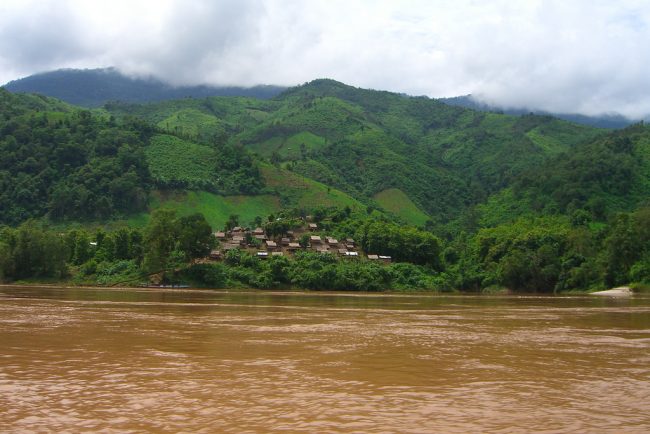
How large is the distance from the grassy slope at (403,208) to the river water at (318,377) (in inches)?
5938

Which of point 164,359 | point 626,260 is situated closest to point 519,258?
point 626,260

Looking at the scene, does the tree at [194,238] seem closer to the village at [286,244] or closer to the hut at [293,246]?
the village at [286,244]

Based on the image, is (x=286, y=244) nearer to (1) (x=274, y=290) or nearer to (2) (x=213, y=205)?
(1) (x=274, y=290)

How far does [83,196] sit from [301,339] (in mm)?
127934

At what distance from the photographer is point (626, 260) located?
8969 cm

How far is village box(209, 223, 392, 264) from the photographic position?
341 ft

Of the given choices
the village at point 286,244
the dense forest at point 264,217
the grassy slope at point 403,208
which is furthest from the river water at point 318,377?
the grassy slope at point 403,208

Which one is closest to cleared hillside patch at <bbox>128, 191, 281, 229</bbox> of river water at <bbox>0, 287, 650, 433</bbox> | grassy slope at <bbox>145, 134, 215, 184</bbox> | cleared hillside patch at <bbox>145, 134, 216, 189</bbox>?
cleared hillside patch at <bbox>145, 134, 216, 189</bbox>

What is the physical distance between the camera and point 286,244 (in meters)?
108

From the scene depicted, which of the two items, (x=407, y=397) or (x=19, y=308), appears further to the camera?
(x=19, y=308)

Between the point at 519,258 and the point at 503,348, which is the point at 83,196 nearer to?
the point at 519,258

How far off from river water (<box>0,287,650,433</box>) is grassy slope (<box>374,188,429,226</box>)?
15082cm

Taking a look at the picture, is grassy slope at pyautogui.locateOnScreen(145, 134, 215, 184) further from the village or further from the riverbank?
the riverbank

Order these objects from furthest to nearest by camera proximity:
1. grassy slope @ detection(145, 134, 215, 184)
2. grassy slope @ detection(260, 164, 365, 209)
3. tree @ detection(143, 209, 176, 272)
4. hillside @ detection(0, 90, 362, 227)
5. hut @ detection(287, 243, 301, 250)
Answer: grassy slope @ detection(260, 164, 365, 209)
grassy slope @ detection(145, 134, 215, 184)
hillside @ detection(0, 90, 362, 227)
hut @ detection(287, 243, 301, 250)
tree @ detection(143, 209, 176, 272)
